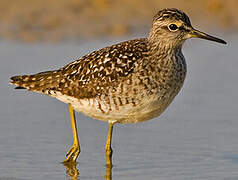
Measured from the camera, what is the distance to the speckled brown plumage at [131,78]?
1077cm

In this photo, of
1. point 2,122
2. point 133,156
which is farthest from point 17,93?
point 133,156

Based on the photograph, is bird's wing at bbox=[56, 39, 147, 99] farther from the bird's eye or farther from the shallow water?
the shallow water

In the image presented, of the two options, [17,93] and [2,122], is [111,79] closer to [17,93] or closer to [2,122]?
[2,122]

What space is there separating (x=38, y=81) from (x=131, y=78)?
1.68m

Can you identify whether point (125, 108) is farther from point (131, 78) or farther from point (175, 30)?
point (175, 30)

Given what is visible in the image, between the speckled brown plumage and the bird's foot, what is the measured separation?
716 millimetres

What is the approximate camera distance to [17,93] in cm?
1438

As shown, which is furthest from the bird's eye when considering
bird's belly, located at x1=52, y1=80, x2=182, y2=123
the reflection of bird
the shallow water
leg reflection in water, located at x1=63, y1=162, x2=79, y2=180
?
leg reflection in water, located at x1=63, y1=162, x2=79, y2=180

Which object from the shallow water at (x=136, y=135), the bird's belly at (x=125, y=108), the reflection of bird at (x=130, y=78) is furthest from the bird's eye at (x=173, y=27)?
the shallow water at (x=136, y=135)

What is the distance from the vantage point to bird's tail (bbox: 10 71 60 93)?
37.4ft

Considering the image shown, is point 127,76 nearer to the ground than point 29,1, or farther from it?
nearer to the ground

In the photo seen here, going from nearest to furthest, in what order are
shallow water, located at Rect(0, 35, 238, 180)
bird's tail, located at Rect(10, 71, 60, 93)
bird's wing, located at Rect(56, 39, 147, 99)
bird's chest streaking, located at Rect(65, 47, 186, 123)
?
bird's chest streaking, located at Rect(65, 47, 186, 123)
bird's wing, located at Rect(56, 39, 147, 99)
shallow water, located at Rect(0, 35, 238, 180)
bird's tail, located at Rect(10, 71, 60, 93)

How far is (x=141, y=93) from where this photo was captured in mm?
10695

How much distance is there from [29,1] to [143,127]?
6.78 m
